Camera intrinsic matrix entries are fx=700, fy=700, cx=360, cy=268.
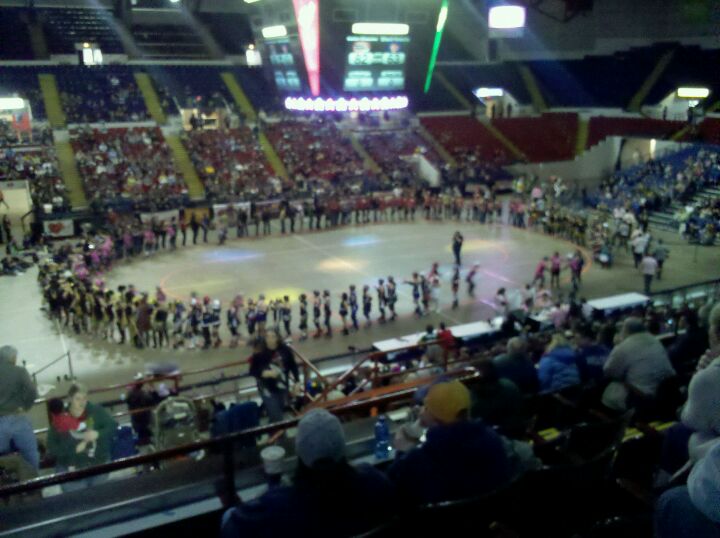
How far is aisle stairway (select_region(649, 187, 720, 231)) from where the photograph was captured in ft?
102

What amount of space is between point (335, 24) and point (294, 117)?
66.5 feet

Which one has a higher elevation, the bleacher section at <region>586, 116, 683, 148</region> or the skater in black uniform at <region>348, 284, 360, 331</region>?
the bleacher section at <region>586, 116, 683, 148</region>

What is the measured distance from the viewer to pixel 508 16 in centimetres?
3547

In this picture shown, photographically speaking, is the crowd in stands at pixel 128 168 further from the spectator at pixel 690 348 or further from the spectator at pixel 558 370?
the spectator at pixel 690 348

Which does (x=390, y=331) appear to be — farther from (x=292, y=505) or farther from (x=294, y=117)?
(x=294, y=117)

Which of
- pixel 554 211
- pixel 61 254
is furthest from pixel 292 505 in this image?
pixel 554 211

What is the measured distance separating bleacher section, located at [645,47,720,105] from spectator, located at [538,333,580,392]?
132 feet

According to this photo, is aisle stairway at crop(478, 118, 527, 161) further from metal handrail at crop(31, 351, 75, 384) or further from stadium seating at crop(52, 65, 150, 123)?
metal handrail at crop(31, 351, 75, 384)

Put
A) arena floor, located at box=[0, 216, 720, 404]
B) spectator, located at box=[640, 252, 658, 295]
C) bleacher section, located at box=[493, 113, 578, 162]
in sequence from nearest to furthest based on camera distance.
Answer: arena floor, located at box=[0, 216, 720, 404]
spectator, located at box=[640, 252, 658, 295]
bleacher section, located at box=[493, 113, 578, 162]

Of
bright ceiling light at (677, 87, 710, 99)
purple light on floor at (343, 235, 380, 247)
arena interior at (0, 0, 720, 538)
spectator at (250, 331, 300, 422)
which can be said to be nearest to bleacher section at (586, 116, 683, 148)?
arena interior at (0, 0, 720, 538)

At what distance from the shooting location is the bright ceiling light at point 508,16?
1385 inches

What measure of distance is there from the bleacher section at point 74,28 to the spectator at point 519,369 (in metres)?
39.9

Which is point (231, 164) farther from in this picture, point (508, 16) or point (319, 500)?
point (319, 500)

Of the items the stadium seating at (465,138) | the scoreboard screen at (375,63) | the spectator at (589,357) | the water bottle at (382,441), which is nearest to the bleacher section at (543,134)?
the stadium seating at (465,138)
